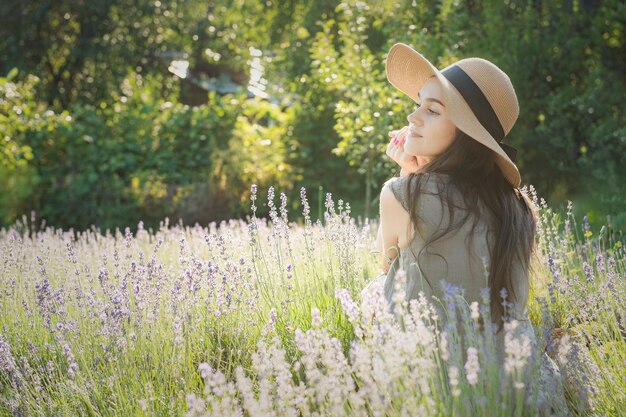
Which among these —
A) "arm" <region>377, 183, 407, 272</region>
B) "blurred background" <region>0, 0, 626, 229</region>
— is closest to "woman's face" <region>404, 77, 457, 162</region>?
"arm" <region>377, 183, 407, 272</region>

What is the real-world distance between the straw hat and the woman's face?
0.21 feet

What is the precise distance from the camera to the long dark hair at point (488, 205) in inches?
107

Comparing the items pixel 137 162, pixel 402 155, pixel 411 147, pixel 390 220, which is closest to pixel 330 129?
pixel 137 162

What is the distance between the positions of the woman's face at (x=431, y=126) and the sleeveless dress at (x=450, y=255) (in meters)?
0.17

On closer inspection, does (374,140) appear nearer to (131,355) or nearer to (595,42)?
(595,42)

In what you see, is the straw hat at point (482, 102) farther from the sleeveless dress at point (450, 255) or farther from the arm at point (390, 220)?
the arm at point (390, 220)

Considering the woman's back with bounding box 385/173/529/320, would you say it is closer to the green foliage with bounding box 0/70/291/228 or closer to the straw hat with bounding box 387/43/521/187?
the straw hat with bounding box 387/43/521/187

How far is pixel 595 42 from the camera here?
335 inches

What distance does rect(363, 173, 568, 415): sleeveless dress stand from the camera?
8.85ft

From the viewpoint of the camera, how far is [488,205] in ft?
9.07

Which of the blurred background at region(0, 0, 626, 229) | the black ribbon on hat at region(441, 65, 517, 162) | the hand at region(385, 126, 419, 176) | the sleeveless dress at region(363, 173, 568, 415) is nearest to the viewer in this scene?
the sleeveless dress at region(363, 173, 568, 415)

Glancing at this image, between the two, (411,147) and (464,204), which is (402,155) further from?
(464,204)

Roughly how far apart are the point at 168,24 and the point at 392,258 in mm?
14383

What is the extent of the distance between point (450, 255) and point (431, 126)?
1.64 ft
